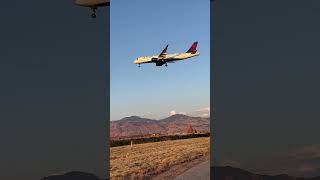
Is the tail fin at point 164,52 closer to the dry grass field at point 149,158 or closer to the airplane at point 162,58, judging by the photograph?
the airplane at point 162,58

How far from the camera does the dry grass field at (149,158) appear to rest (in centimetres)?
2573

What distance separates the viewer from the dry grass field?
2573cm

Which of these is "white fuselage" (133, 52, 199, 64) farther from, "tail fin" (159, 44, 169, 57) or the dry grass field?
the dry grass field

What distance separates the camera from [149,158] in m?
28.7

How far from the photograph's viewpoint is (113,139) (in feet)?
118
